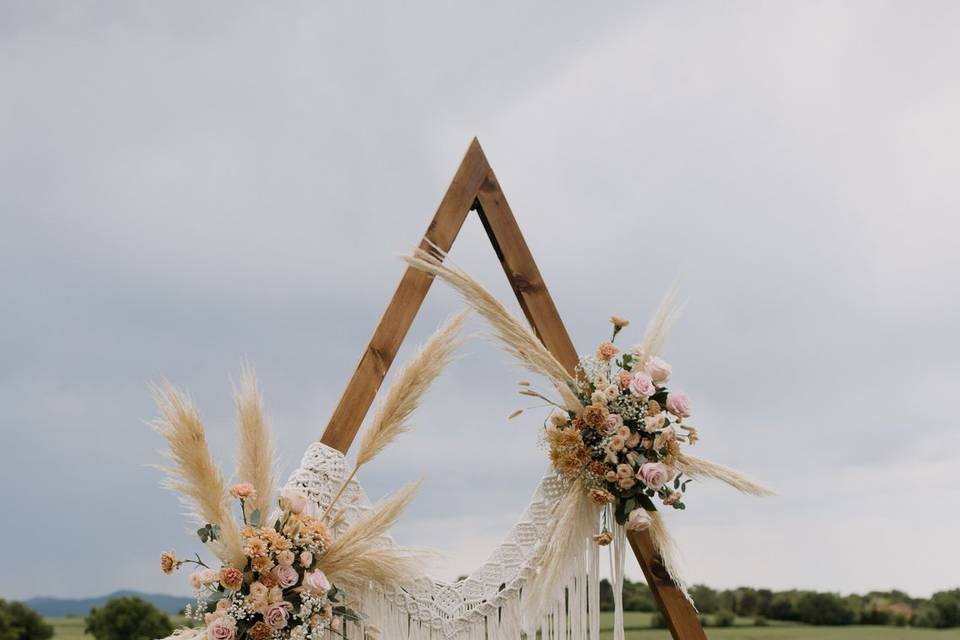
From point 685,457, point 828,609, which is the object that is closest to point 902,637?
point 828,609

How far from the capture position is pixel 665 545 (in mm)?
3262

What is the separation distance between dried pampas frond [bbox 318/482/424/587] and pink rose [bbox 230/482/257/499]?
286 millimetres

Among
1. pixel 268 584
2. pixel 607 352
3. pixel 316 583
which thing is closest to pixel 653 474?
pixel 607 352

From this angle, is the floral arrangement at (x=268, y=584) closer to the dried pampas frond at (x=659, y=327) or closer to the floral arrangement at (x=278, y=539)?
the floral arrangement at (x=278, y=539)

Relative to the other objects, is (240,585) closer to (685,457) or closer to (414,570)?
(414,570)

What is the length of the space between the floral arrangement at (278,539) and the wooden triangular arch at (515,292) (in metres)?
0.13

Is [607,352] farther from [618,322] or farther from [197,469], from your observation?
[197,469]

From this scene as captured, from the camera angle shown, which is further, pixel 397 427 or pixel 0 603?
pixel 0 603

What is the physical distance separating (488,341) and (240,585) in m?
1.08

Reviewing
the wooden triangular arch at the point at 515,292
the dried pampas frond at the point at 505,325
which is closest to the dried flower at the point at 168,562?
the wooden triangular arch at the point at 515,292

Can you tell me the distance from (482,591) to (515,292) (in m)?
1.01

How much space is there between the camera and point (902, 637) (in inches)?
193

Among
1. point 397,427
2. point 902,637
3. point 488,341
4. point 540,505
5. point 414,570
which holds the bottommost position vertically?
point 902,637

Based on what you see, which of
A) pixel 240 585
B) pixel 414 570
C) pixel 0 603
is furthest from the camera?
pixel 0 603
